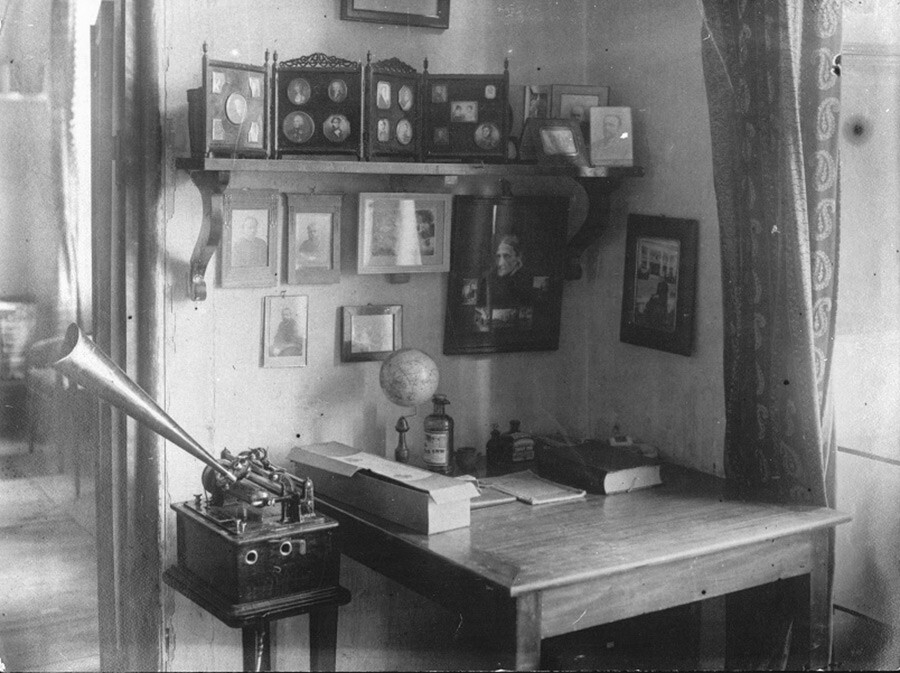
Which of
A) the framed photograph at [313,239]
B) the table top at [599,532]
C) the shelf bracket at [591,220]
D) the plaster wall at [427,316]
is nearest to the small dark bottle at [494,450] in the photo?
the plaster wall at [427,316]

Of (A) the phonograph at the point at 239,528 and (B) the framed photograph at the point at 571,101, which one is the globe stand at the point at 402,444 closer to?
(A) the phonograph at the point at 239,528

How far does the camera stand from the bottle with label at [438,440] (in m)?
3.35

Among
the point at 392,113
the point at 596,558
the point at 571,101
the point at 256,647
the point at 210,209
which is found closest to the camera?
the point at 596,558

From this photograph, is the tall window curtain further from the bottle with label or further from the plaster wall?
the bottle with label

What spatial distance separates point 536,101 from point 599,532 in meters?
1.44

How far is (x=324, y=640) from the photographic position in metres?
3.00

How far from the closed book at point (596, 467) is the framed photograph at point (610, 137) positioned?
2.92ft

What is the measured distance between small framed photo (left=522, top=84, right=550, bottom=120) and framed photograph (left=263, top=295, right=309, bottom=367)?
93 centimetres

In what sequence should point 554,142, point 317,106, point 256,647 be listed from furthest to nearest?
point 554,142, point 317,106, point 256,647

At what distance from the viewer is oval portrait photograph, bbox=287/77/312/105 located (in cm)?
305

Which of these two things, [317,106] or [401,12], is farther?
[401,12]

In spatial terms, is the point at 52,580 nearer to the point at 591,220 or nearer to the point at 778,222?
the point at 591,220

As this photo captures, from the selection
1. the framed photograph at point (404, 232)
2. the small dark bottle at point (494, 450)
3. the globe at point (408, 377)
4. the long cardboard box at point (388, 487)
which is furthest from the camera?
the small dark bottle at point (494, 450)

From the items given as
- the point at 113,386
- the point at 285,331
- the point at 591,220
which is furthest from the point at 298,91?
the point at 591,220
